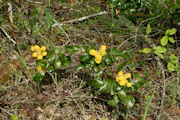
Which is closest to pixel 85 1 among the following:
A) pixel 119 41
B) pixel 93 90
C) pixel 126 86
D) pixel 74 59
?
pixel 119 41

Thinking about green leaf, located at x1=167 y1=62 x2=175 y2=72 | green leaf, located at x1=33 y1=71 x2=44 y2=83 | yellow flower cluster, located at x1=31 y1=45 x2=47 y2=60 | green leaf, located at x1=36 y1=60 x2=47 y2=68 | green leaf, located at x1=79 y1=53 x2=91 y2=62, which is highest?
yellow flower cluster, located at x1=31 y1=45 x2=47 y2=60

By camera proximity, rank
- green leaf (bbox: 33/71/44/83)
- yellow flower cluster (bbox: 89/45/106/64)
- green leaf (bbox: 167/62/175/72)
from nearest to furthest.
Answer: yellow flower cluster (bbox: 89/45/106/64) < green leaf (bbox: 33/71/44/83) < green leaf (bbox: 167/62/175/72)

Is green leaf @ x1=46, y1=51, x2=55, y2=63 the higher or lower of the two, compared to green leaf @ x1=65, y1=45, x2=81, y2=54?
lower

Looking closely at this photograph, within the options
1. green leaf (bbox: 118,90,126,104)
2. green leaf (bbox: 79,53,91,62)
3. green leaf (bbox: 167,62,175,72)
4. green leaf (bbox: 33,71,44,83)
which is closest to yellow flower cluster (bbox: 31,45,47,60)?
green leaf (bbox: 33,71,44,83)

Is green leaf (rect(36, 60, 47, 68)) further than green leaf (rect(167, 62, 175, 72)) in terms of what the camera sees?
No

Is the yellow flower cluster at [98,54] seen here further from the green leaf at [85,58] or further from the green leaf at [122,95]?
the green leaf at [122,95]

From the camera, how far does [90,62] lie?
5.84 ft

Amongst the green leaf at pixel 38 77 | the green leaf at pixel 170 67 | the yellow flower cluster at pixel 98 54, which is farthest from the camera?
the green leaf at pixel 170 67

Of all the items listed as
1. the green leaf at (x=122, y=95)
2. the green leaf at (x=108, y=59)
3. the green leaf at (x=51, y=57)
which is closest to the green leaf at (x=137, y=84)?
the green leaf at (x=122, y=95)

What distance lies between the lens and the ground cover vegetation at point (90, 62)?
5.93ft

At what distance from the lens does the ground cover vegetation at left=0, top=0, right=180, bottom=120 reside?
5.93 feet

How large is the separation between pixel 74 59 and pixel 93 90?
473mm

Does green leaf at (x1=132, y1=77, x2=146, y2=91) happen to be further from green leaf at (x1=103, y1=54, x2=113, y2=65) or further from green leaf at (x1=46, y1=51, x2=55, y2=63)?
green leaf at (x1=46, y1=51, x2=55, y2=63)

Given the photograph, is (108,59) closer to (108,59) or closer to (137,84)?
(108,59)
